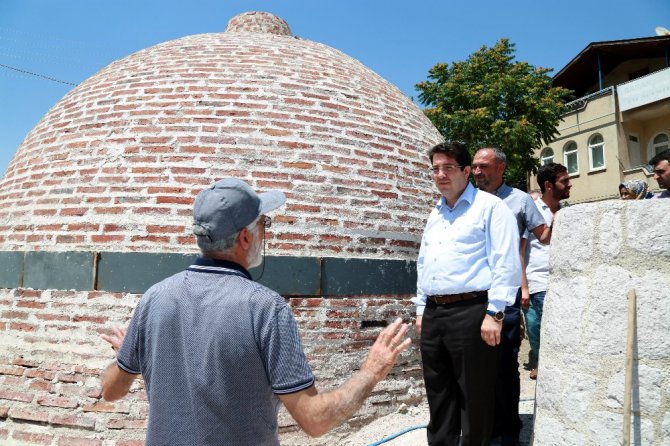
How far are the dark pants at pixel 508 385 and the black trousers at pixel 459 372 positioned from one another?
0.36 m

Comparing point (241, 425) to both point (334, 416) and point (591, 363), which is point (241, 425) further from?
point (591, 363)

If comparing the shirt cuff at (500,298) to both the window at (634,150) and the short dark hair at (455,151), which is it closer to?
the short dark hair at (455,151)

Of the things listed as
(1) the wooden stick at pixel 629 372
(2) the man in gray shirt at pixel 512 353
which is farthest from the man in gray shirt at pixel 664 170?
(1) the wooden stick at pixel 629 372

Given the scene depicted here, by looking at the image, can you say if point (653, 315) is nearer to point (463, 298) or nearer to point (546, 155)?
point (463, 298)

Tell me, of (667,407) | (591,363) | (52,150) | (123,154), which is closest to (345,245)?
(123,154)

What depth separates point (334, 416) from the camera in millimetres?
1548

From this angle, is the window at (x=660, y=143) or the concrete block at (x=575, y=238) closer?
the concrete block at (x=575, y=238)

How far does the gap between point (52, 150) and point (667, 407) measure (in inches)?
196

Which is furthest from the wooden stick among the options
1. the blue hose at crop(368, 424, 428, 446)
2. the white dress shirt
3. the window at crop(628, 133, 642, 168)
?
the window at crop(628, 133, 642, 168)

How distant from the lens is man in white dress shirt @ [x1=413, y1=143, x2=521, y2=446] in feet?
9.08

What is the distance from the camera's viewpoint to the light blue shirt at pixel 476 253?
2744 mm

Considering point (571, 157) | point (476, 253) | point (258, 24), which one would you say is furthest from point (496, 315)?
point (571, 157)

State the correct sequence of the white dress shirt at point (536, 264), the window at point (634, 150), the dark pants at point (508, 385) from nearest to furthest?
the dark pants at point (508, 385) < the white dress shirt at point (536, 264) < the window at point (634, 150)

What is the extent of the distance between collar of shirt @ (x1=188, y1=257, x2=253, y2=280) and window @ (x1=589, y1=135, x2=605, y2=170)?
20731mm
